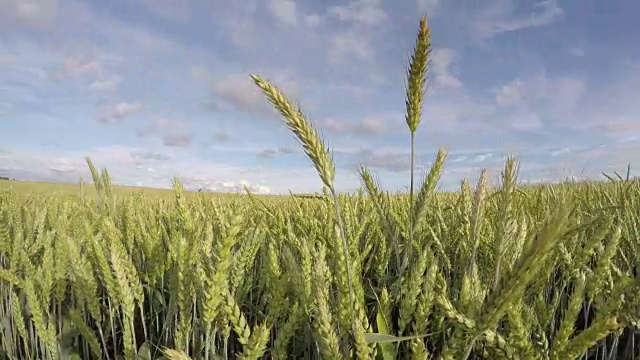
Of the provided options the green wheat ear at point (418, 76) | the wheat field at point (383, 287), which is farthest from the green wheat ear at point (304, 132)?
the green wheat ear at point (418, 76)

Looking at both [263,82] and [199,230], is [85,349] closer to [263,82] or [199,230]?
[199,230]

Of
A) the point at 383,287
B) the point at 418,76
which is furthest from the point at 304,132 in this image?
the point at 383,287

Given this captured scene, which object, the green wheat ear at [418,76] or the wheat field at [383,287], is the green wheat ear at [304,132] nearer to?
the wheat field at [383,287]

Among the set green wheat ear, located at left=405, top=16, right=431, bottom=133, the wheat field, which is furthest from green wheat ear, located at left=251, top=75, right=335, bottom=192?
green wheat ear, located at left=405, top=16, right=431, bottom=133

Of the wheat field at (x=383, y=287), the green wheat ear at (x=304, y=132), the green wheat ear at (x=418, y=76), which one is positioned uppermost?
the green wheat ear at (x=418, y=76)

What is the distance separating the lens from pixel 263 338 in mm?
694

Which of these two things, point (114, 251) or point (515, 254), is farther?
point (114, 251)

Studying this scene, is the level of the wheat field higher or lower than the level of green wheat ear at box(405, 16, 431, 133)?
A: lower

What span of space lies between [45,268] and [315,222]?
103cm

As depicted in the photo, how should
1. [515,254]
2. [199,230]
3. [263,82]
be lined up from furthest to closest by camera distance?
[199,230]
[515,254]
[263,82]

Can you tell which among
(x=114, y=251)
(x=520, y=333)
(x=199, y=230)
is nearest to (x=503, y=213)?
(x=520, y=333)

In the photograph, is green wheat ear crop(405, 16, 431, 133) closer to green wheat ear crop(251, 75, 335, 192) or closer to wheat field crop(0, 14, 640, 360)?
wheat field crop(0, 14, 640, 360)

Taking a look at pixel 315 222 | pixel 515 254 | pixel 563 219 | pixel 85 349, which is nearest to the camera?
pixel 563 219

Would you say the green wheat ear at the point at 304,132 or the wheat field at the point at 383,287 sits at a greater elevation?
the green wheat ear at the point at 304,132
